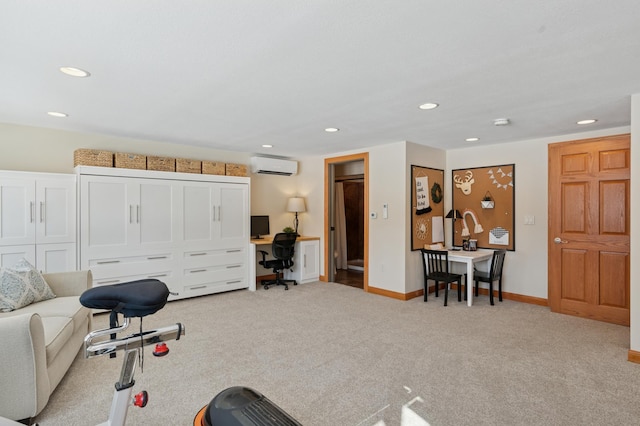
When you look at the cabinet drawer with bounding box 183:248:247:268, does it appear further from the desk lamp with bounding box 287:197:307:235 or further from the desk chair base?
the desk lamp with bounding box 287:197:307:235

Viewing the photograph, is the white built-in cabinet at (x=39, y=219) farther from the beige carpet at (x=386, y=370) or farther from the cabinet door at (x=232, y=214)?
the cabinet door at (x=232, y=214)

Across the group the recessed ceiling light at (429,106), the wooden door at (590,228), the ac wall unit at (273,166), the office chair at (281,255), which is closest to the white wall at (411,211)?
the wooden door at (590,228)


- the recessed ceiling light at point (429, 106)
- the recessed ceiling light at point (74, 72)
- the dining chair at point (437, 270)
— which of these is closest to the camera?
the recessed ceiling light at point (74, 72)

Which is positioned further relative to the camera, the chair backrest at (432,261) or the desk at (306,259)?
the desk at (306,259)

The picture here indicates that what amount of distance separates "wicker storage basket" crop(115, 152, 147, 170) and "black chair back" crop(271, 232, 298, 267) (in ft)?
7.17

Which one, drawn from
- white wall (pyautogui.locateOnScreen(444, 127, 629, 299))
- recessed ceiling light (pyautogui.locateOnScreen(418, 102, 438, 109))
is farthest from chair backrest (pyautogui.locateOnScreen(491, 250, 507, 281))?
recessed ceiling light (pyautogui.locateOnScreen(418, 102, 438, 109))

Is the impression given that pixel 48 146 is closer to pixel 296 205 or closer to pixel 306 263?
pixel 296 205

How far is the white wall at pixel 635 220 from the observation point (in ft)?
9.65

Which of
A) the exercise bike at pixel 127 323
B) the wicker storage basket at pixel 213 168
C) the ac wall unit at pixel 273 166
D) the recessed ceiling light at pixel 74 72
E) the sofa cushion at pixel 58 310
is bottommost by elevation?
the sofa cushion at pixel 58 310

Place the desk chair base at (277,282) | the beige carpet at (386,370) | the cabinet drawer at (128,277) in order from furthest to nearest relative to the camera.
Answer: the desk chair base at (277,282) < the cabinet drawer at (128,277) < the beige carpet at (386,370)

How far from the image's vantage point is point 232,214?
18.1 ft

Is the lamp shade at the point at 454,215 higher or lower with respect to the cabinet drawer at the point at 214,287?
higher

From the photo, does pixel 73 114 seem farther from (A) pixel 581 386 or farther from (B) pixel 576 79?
(A) pixel 581 386

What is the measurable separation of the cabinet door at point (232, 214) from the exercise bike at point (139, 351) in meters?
3.88
